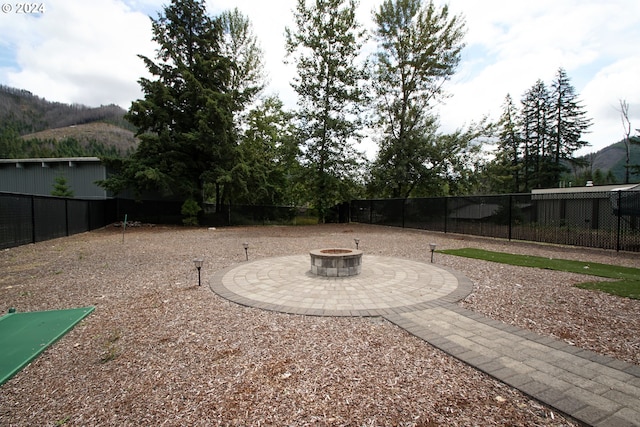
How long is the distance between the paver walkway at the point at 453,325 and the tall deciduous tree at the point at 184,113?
39.9ft

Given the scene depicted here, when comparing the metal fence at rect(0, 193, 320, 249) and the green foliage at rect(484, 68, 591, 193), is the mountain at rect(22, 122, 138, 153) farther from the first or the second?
the green foliage at rect(484, 68, 591, 193)

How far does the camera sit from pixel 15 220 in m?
8.93

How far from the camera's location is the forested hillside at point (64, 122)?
230 feet

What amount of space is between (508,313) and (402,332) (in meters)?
1.59

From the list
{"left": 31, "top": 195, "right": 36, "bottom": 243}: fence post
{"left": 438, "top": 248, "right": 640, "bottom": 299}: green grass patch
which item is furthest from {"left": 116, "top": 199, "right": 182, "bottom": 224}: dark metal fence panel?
{"left": 438, "top": 248, "right": 640, "bottom": 299}: green grass patch

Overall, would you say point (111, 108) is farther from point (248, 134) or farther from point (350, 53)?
point (350, 53)

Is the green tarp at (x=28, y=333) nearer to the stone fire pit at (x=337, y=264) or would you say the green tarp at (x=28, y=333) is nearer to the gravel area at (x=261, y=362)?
the gravel area at (x=261, y=362)

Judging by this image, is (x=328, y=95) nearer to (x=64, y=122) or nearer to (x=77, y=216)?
(x=77, y=216)

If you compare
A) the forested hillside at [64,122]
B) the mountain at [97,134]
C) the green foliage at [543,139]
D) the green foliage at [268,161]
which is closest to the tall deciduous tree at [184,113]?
the green foliage at [268,161]

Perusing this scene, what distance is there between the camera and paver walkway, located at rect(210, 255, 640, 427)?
2.08 m

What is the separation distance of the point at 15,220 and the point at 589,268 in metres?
15.4

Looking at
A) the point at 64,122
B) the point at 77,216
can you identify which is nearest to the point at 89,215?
the point at 77,216

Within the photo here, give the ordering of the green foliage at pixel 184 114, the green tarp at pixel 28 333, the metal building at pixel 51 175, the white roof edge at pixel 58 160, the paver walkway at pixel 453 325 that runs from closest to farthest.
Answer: the paver walkway at pixel 453 325, the green tarp at pixel 28 333, the green foliage at pixel 184 114, the white roof edge at pixel 58 160, the metal building at pixel 51 175

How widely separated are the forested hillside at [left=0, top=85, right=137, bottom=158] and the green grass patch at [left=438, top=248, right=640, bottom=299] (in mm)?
77491
